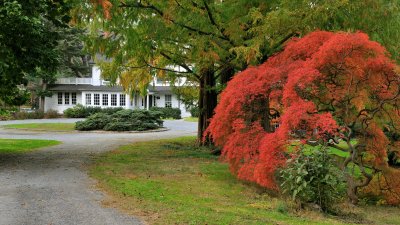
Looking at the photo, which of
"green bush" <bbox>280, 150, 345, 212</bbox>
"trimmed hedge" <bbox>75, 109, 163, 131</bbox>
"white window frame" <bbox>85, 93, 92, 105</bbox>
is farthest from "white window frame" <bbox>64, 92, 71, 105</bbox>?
"green bush" <bbox>280, 150, 345, 212</bbox>

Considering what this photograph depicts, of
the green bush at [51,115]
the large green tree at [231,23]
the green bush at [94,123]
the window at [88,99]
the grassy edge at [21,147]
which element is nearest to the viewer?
the large green tree at [231,23]

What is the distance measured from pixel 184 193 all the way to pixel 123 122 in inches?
829

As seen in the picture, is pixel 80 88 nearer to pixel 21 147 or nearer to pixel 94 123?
pixel 94 123

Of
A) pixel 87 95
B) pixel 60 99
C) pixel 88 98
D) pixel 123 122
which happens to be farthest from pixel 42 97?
pixel 123 122

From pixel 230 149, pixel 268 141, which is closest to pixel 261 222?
pixel 268 141

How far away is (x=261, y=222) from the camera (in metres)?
6.20

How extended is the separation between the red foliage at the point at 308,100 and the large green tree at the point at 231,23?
79 cm

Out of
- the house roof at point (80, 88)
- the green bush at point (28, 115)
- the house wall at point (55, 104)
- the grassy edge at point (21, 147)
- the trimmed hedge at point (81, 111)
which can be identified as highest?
the house roof at point (80, 88)

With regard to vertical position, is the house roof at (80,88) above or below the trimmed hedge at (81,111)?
above

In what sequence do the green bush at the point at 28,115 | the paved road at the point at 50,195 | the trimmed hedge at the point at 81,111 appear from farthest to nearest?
the trimmed hedge at the point at 81,111, the green bush at the point at 28,115, the paved road at the point at 50,195

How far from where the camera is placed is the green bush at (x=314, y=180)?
7562mm

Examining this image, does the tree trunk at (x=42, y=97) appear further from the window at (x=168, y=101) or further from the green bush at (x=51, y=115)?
the window at (x=168, y=101)

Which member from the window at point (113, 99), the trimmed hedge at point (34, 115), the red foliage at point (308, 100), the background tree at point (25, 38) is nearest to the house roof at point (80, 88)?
the window at point (113, 99)

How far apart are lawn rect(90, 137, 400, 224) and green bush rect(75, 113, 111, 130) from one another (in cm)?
1430
